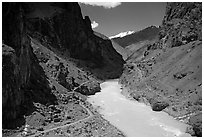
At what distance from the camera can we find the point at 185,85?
74812 mm

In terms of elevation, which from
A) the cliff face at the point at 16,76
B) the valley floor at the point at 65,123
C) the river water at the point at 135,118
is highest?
the cliff face at the point at 16,76

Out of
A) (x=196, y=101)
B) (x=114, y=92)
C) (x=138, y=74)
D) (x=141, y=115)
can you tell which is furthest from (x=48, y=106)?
(x=138, y=74)

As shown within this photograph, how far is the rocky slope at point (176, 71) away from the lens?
66375mm

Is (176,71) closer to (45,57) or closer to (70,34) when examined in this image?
(45,57)

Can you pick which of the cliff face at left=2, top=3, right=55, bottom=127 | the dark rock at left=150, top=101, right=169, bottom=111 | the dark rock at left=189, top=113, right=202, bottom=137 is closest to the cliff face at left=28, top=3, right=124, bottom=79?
the cliff face at left=2, top=3, right=55, bottom=127

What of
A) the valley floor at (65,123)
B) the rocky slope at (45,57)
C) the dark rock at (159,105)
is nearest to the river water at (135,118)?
the dark rock at (159,105)

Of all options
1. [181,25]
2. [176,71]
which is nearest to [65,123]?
[176,71]

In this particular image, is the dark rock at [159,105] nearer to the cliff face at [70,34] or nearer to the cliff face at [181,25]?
the cliff face at [181,25]

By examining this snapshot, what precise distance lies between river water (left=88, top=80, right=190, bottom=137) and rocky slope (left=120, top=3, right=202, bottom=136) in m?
2.38

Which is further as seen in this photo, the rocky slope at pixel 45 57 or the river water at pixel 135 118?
the river water at pixel 135 118

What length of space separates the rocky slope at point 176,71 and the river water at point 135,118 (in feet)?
7.81

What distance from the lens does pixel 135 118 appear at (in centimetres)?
6312

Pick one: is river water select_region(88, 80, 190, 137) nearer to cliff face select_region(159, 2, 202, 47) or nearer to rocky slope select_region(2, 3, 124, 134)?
rocky slope select_region(2, 3, 124, 134)

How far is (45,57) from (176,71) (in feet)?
120
